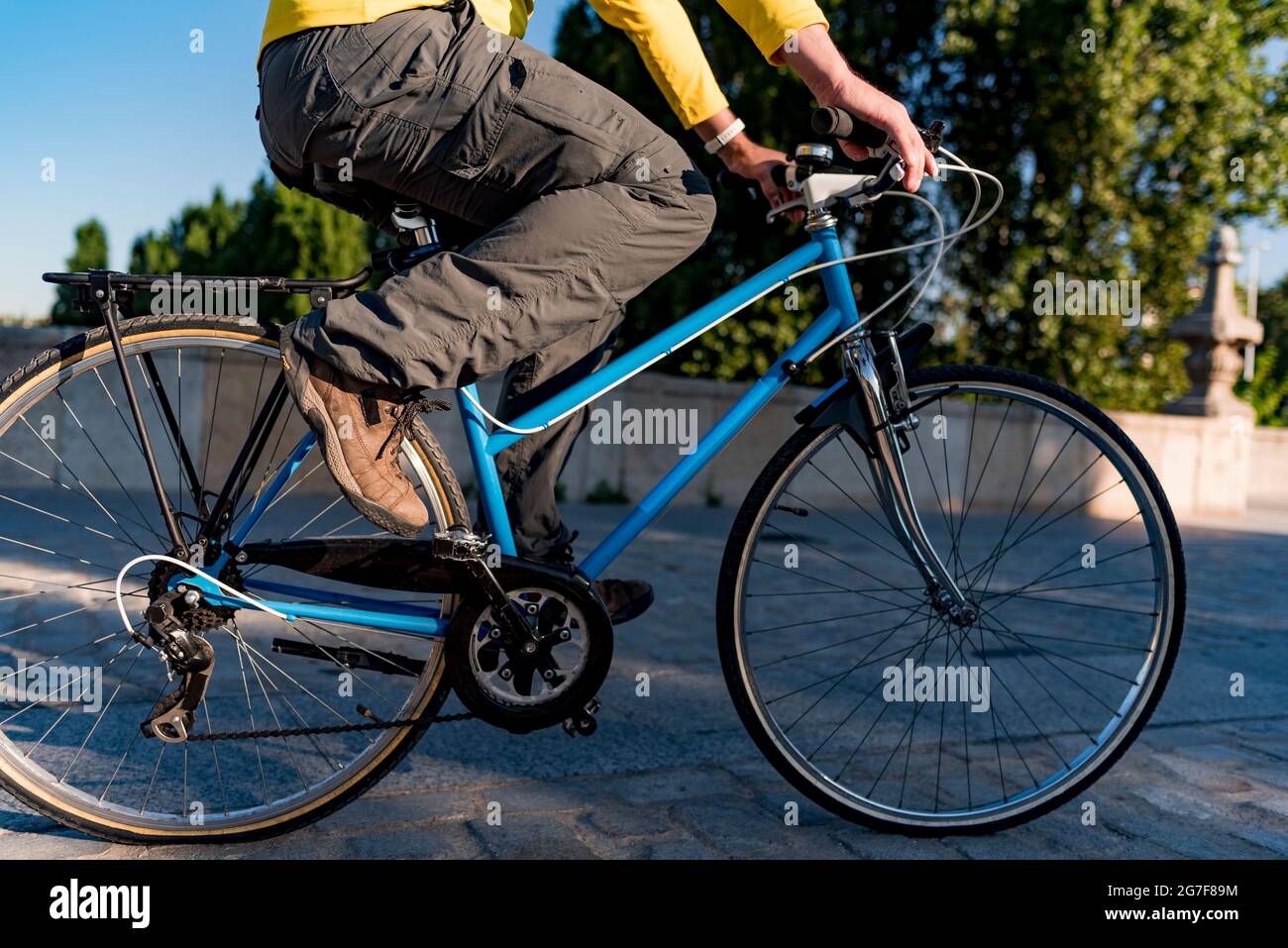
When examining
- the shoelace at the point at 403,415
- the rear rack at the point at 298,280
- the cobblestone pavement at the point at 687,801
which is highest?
the rear rack at the point at 298,280

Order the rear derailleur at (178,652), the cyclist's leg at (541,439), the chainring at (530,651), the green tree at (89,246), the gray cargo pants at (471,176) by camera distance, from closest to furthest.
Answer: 1. the gray cargo pants at (471,176)
2. the rear derailleur at (178,652)
3. the chainring at (530,651)
4. the cyclist's leg at (541,439)
5. the green tree at (89,246)

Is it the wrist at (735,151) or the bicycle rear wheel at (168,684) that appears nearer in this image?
the bicycle rear wheel at (168,684)

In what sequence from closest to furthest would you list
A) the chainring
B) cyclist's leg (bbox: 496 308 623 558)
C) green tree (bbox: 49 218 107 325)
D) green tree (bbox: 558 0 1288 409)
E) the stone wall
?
1. the chainring
2. cyclist's leg (bbox: 496 308 623 558)
3. the stone wall
4. green tree (bbox: 558 0 1288 409)
5. green tree (bbox: 49 218 107 325)

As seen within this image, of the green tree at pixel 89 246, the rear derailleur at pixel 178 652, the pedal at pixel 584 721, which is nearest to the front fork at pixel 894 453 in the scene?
the pedal at pixel 584 721

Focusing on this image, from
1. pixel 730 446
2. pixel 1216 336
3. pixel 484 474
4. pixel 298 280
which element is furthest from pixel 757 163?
pixel 1216 336

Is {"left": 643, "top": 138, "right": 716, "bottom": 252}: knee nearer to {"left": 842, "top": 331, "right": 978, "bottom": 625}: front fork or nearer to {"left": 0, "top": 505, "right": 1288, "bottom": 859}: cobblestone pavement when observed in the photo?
{"left": 842, "top": 331, "right": 978, "bottom": 625}: front fork

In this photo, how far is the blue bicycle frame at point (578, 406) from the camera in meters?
2.13

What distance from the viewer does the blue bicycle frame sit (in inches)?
84.0

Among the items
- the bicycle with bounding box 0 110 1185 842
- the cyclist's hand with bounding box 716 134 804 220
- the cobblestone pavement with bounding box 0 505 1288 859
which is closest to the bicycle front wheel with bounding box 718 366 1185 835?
the bicycle with bounding box 0 110 1185 842

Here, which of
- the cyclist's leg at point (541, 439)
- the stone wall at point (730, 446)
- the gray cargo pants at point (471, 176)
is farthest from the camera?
the stone wall at point (730, 446)

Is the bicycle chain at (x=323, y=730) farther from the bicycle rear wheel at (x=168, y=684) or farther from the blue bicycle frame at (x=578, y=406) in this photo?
the blue bicycle frame at (x=578, y=406)

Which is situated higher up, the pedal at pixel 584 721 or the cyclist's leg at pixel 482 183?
the cyclist's leg at pixel 482 183

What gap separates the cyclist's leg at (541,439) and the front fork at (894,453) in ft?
1.77
